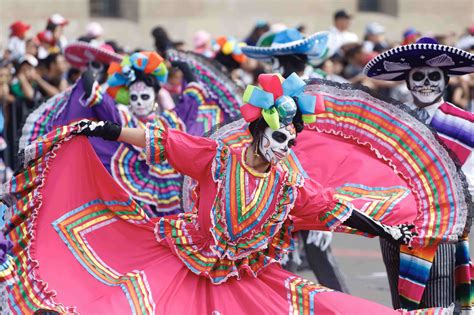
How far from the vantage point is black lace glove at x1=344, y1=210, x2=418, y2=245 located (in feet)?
19.3

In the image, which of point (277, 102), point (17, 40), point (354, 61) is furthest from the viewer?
point (17, 40)

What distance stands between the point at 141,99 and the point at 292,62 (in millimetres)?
1102

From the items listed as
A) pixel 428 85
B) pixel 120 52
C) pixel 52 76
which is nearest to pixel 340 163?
pixel 428 85

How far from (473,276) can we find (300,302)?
144 cm

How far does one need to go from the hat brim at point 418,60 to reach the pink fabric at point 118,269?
4.87 feet

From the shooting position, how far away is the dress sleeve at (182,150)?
5836 mm

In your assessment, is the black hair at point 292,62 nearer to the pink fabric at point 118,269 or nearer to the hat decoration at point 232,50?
the hat decoration at point 232,50

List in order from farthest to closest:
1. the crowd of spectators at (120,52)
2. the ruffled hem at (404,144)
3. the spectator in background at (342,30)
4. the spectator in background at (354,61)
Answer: the spectator in background at (342,30) < the spectator in background at (354,61) < the crowd of spectators at (120,52) < the ruffled hem at (404,144)

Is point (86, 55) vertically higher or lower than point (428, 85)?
lower

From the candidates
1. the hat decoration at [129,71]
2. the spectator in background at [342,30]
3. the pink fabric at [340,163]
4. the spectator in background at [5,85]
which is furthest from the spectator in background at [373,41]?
the pink fabric at [340,163]

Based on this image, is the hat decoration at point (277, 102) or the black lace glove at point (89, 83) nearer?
the hat decoration at point (277, 102)

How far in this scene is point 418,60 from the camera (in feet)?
22.5

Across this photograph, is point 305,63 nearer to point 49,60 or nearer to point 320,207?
point 320,207

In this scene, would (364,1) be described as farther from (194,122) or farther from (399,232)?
(399,232)
